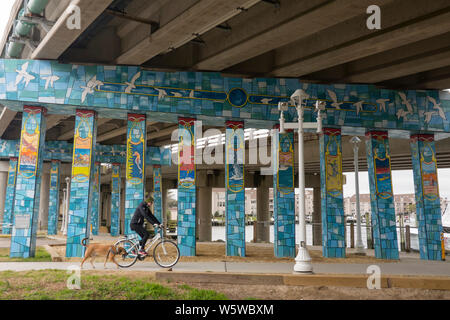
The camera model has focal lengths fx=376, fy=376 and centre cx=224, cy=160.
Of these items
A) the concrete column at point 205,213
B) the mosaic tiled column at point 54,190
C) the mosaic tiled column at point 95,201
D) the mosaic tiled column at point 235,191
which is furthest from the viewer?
the concrete column at point 205,213

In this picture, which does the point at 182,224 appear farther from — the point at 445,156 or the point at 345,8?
the point at 445,156

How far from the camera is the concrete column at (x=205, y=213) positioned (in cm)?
3772

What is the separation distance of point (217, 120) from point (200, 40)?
9.95 ft

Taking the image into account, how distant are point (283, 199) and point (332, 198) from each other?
216cm

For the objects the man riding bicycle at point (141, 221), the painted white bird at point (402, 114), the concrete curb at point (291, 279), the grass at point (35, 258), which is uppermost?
the painted white bird at point (402, 114)

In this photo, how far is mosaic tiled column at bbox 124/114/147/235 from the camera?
43.3 feet

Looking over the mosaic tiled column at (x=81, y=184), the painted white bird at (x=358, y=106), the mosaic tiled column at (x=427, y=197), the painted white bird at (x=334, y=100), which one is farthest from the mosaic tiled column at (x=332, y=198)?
the mosaic tiled column at (x=81, y=184)

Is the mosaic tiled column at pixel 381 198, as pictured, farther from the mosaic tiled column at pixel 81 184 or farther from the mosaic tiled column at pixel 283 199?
the mosaic tiled column at pixel 81 184

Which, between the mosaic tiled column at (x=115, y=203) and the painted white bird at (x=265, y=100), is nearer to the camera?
the painted white bird at (x=265, y=100)

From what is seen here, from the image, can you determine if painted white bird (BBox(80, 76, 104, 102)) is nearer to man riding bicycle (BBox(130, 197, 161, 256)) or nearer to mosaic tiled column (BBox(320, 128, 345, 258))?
man riding bicycle (BBox(130, 197, 161, 256))

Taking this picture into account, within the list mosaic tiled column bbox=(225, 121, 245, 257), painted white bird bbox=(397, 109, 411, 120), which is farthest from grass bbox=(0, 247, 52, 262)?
painted white bird bbox=(397, 109, 411, 120)

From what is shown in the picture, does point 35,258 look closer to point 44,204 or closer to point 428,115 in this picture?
point 428,115

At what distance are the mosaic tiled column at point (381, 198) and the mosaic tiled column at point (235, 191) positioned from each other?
5.65 meters

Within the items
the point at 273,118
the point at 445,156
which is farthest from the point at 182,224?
the point at 445,156
